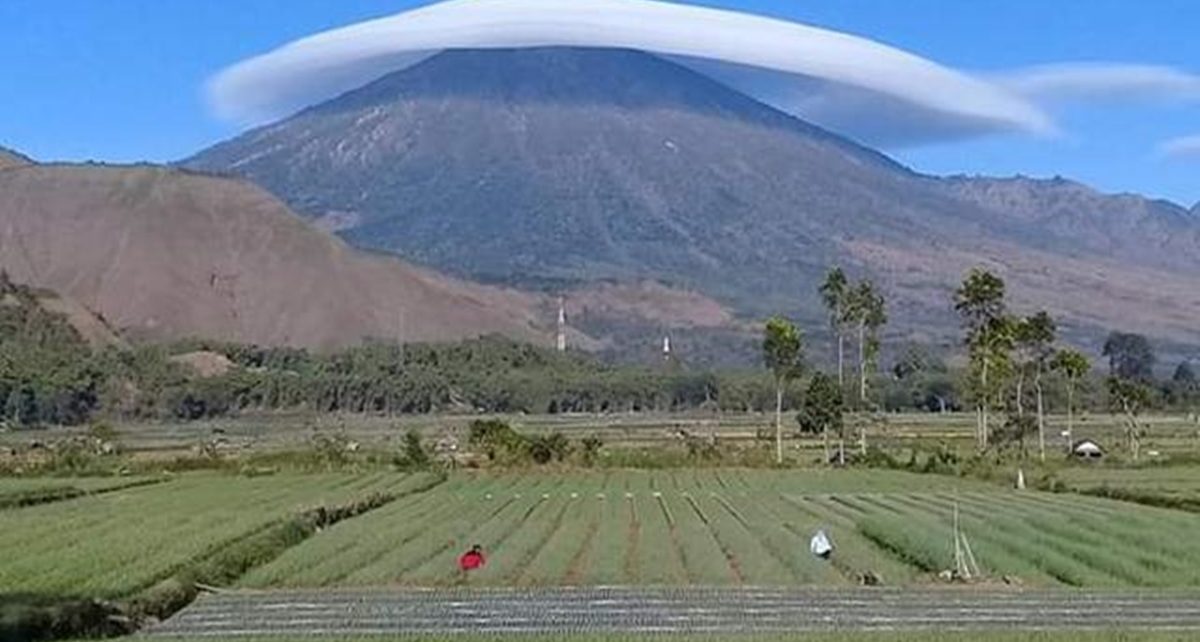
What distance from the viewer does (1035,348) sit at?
253ft

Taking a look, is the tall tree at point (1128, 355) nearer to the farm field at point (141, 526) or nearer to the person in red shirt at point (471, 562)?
the farm field at point (141, 526)

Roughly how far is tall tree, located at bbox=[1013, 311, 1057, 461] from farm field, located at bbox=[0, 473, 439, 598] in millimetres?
26358

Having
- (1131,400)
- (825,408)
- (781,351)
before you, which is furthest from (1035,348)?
(781,351)

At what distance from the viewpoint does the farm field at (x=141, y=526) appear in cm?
2630

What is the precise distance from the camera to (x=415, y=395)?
133000mm

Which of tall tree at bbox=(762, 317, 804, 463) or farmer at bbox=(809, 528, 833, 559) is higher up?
tall tree at bbox=(762, 317, 804, 463)

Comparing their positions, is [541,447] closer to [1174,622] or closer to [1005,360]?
[1005,360]

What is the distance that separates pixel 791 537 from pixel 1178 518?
8674 mm

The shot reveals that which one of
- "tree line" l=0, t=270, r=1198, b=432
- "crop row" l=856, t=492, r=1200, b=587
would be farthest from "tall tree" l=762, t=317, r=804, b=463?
"crop row" l=856, t=492, r=1200, b=587

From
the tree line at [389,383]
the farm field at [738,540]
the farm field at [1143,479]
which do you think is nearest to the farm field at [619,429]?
the tree line at [389,383]

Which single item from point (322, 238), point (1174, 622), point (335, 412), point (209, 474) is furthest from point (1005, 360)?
point (322, 238)

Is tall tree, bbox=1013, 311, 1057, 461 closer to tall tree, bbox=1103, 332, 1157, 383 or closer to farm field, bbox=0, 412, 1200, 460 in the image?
farm field, bbox=0, 412, 1200, 460

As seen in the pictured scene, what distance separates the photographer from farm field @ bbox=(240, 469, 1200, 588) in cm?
2748

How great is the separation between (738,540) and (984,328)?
41.8 metres
